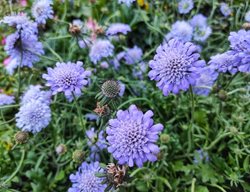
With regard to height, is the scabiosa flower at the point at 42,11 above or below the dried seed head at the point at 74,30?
above

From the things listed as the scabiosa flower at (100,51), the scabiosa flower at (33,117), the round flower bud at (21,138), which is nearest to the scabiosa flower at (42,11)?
the scabiosa flower at (100,51)

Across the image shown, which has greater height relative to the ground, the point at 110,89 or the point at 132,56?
the point at 110,89

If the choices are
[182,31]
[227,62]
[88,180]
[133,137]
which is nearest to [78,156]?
[88,180]

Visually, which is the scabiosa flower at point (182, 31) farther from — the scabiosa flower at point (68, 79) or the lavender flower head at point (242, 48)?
the scabiosa flower at point (68, 79)

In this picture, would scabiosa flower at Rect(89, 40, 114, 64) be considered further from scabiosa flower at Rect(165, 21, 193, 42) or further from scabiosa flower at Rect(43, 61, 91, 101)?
scabiosa flower at Rect(43, 61, 91, 101)

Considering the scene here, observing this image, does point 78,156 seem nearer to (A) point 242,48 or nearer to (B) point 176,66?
(B) point 176,66
